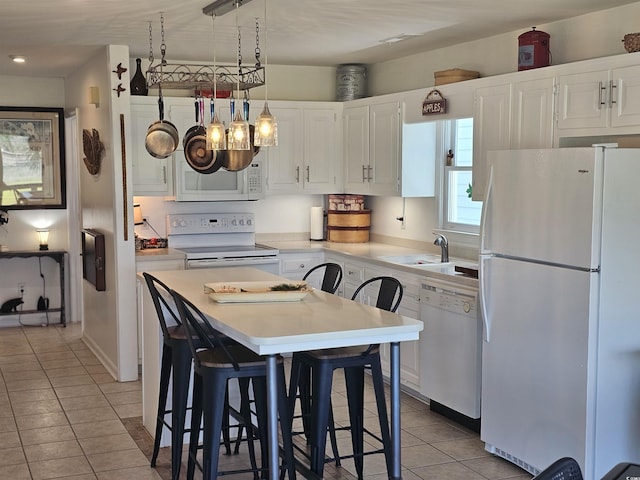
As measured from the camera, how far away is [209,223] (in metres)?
6.70

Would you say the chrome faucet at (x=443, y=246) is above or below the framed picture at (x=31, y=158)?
below

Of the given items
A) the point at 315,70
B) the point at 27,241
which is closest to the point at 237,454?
the point at 315,70

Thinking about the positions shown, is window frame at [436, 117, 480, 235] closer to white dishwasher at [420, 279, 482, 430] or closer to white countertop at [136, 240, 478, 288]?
white countertop at [136, 240, 478, 288]

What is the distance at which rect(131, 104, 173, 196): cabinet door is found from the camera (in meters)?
6.10

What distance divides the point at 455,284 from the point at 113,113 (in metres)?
2.84

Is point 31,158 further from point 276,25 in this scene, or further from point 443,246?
point 443,246

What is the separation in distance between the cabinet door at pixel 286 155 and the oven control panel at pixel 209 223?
15.2 inches

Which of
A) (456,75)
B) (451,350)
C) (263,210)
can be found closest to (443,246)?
(451,350)

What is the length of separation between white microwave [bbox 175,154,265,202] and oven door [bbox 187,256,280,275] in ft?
1.78

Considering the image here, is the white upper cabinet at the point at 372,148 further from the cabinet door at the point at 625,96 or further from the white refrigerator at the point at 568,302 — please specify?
the cabinet door at the point at 625,96

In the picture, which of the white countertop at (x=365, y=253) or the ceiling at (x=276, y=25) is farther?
the white countertop at (x=365, y=253)

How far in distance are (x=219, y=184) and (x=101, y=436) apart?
244cm

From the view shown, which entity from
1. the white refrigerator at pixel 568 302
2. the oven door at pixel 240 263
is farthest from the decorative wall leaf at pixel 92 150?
the white refrigerator at pixel 568 302

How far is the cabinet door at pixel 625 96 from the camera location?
3873 mm
